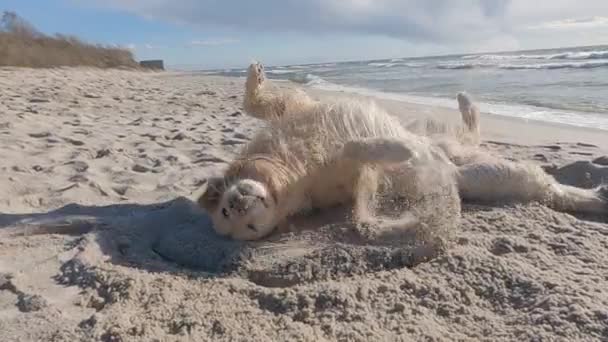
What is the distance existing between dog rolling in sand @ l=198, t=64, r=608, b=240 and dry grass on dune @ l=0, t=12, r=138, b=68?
16704mm

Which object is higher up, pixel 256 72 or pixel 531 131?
pixel 256 72

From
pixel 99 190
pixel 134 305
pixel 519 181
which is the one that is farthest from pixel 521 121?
pixel 134 305

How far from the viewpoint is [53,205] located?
3.41 meters

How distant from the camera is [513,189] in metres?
3.22

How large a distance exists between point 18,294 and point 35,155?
2601mm

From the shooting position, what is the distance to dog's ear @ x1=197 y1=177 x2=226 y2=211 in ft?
9.45

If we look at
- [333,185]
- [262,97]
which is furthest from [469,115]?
[333,185]

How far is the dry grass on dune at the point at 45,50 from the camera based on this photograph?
1789 cm

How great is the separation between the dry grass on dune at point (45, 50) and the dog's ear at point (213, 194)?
16.6 m

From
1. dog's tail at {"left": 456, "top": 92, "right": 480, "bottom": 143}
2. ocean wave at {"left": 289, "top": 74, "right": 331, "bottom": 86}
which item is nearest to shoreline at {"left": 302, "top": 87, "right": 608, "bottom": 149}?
dog's tail at {"left": 456, "top": 92, "right": 480, "bottom": 143}

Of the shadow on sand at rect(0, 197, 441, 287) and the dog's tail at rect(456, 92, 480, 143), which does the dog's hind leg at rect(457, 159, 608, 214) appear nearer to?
the shadow on sand at rect(0, 197, 441, 287)

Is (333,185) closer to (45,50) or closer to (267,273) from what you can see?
(267,273)

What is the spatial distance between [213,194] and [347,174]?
0.71m

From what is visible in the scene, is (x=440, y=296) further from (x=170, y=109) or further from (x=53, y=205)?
(x=170, y=109)
